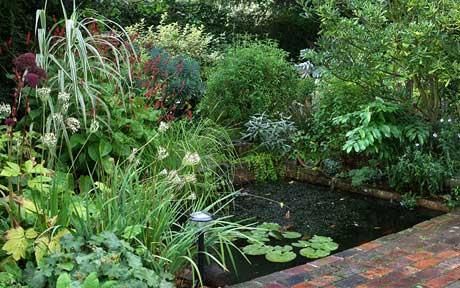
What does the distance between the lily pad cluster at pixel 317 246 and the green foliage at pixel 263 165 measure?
70.3 inches

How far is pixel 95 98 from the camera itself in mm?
4074

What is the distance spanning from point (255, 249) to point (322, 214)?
3.59 feet

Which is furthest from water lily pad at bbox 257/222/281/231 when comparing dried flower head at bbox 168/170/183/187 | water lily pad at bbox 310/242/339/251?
dried flower head at bbox 168/170/183/187

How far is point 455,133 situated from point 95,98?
329cm

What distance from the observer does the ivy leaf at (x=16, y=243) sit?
2770mm

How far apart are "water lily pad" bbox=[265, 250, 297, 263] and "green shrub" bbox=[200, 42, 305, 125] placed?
8.33 ft

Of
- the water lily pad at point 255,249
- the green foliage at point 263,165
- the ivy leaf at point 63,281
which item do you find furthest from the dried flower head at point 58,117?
the green foliage at point 263,165

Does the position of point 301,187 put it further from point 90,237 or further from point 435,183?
point 90,237

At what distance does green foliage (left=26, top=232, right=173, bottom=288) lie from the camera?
8.78 ft

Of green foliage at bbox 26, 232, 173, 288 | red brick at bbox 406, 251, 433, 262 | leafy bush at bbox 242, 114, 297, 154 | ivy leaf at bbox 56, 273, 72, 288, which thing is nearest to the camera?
ivy leaf at bbox 56, 273, 72, 288

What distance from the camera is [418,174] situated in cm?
534

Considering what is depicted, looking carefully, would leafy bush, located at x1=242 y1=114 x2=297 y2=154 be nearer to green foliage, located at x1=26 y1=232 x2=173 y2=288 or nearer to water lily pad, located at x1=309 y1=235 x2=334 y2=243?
water lily pad, located at x1=309 y1=235 x2=334 y2=243

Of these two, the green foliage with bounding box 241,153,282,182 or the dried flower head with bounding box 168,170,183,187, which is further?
the green foliage with bounding box 241,153,282,182

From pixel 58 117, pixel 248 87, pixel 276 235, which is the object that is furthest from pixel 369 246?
pixel 248 87
